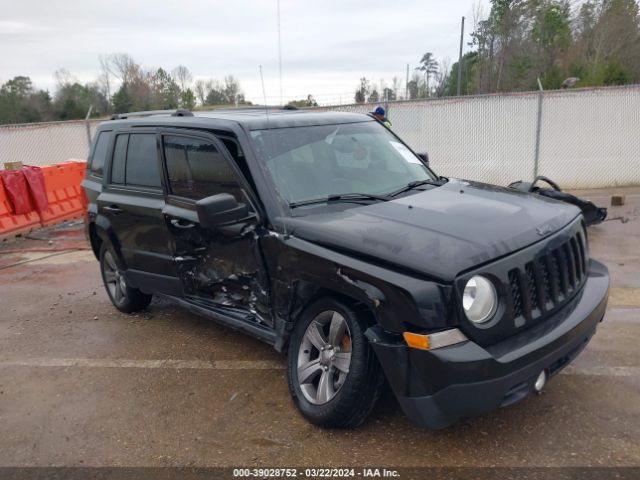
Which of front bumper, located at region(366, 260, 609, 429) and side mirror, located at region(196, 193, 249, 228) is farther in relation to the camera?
side mirror, located at region(196, 193, 249, 228)

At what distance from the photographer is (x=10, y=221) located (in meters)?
10.2

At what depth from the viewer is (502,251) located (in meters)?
2.90

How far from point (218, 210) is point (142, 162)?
1784mm

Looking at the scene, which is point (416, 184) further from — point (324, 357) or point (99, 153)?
point (99, 153)

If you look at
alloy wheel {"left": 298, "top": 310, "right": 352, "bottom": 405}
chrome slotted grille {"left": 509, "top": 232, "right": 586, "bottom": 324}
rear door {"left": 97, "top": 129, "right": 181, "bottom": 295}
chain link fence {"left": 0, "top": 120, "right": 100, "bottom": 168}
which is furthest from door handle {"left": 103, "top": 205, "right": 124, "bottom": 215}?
chain link fence {"left": 0, "top": 120, "right": 100, "bottom": 168}

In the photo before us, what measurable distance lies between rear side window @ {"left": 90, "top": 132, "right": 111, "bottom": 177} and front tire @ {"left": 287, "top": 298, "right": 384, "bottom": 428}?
3.17 meters

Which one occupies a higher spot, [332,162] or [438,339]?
[332,162]

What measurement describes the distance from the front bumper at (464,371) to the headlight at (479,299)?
0.15 m

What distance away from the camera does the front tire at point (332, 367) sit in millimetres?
3078

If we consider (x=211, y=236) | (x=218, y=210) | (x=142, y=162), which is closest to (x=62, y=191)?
(x=142, y=162)

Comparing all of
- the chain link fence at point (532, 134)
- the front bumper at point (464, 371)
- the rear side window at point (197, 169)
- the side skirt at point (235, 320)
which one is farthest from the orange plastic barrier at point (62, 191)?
the front bumper at point (464, 371)

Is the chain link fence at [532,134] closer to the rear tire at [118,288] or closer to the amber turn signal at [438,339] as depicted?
the rear tire at [118,288]

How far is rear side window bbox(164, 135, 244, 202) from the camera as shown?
396 cm

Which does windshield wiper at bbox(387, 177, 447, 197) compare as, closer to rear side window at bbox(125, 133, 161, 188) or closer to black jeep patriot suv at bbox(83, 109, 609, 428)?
black jeep patriot suv at bbox(83, 109, 609, 428)
